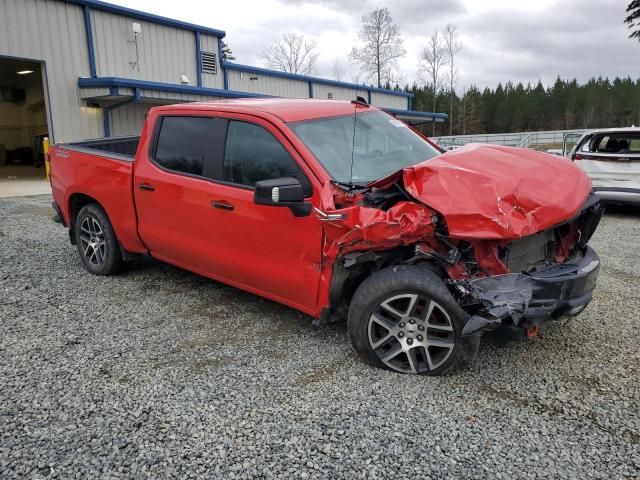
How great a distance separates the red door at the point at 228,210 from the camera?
339 cm

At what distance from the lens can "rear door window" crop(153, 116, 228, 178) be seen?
3.91m

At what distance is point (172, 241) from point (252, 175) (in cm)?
111

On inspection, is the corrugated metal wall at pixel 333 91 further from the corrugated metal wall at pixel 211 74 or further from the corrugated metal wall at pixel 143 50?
the corrugated metal wall at pixel 143 50

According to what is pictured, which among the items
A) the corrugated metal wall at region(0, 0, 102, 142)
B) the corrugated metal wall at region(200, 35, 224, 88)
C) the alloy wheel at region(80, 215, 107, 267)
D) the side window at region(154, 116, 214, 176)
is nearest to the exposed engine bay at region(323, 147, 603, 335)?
the side window at region(154, 116, 214, 176)

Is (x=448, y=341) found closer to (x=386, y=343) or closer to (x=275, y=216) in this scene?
(x=386, y=343)

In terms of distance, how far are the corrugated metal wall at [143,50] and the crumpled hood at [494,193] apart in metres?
15.4

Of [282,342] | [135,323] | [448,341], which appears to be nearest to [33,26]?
[135,323]

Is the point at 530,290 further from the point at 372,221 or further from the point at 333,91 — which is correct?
the point at 333,91

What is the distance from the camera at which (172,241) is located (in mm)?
4254

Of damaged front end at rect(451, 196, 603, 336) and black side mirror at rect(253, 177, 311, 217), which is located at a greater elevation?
black side mirror at rect(253, 177, 311, 217)

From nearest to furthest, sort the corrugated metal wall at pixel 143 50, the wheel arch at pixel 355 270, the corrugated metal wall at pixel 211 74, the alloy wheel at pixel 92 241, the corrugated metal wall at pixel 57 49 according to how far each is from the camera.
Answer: the wheel arch at pixel 355 270
the alloy wheel at pixel 92 241
the corrugated metal wall at pixel 57 49
the corrugated metal wall at pixel 143 50
the corrugated metal wall at pixel 211 74

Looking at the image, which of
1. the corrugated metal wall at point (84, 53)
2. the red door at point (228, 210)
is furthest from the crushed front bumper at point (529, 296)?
the corrugated metal wall at point (84, 53)

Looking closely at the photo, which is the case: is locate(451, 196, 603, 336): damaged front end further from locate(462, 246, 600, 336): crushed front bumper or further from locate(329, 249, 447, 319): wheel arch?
locate(329, 249, 447, 319): wheel arch

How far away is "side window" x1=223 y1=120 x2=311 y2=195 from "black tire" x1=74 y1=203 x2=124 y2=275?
6.25 feet
